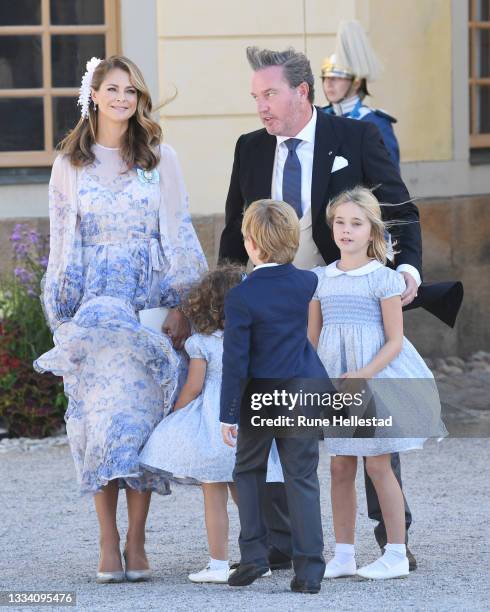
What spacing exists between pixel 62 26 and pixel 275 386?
212 inches

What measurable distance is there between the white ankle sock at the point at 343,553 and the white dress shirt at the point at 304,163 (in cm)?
95

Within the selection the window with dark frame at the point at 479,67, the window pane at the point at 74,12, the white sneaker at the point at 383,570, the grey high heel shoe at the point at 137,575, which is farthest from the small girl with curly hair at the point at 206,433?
the window with dark frame at the point at 479,67

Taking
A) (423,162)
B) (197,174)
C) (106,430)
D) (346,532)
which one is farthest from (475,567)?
(423,162)

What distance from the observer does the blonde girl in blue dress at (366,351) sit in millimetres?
4957

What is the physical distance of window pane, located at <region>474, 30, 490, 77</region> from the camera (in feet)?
35.3

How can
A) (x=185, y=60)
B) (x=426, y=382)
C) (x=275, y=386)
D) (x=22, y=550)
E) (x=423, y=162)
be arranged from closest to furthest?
1. (x=275, y=386)
2. (x=426, y=382)
3. (x=22, y=550)
4. (x=185, y=60)
5. (x=423, y=162)

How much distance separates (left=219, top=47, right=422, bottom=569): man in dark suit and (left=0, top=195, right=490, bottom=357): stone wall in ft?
15.3

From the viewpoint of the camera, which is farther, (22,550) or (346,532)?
(22,550)

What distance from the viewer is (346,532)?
5.05 m

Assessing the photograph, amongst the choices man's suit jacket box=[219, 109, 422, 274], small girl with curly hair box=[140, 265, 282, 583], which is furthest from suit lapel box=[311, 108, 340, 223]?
small girl with curly hair box=[140, 265, 282, 583]

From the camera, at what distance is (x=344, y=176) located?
206 inches

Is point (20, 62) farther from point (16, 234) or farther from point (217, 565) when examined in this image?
point (217, 565)

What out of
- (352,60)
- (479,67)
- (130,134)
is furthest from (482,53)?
(130,134)

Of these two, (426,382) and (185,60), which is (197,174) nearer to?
(185,60)
